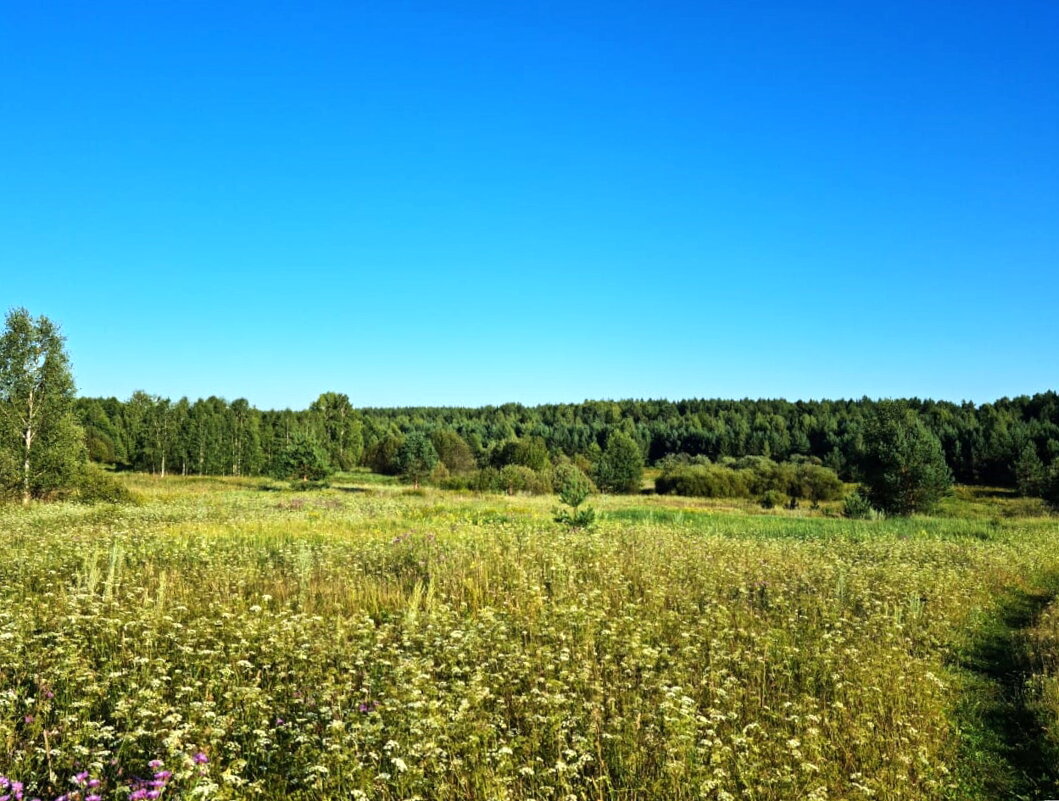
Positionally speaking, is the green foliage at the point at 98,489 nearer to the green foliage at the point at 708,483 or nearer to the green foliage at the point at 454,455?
the green foliage at the point at 454,455

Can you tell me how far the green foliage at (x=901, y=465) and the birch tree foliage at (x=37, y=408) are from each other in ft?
148

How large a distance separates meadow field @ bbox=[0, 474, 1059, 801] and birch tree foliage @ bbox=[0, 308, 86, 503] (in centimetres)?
2060

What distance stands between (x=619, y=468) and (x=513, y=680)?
6925 cm

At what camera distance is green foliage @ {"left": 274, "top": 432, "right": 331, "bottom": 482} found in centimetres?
5497

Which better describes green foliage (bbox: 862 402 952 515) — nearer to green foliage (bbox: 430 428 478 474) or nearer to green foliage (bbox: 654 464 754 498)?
green foliage (bbox: 654 464 754 498)

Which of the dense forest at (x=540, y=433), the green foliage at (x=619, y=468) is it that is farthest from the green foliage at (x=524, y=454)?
the green foliage at (x=619, y=468)

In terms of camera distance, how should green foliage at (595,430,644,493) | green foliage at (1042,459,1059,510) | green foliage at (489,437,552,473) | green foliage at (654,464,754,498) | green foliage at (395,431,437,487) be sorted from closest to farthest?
green foliage at (1042,459,1059,510), green foliage at (395,431,437,487), green foliage at (654,464,754,498), green foliage at (595,430,644,493), green foliage at (489,437,552,473)

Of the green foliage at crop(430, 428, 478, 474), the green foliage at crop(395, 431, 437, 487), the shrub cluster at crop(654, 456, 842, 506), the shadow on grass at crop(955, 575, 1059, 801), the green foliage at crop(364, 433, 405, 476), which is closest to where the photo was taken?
the shadow on grass at crop(955, 575, 1059, 801)

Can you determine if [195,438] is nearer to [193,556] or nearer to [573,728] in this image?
[193,556]

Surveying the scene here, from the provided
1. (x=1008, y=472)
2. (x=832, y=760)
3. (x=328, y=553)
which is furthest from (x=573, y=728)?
(x=1008, y=472)

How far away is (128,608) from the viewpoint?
7625 millimetres

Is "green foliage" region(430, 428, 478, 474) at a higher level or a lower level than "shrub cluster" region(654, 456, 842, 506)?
higher

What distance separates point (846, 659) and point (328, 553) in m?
9.01

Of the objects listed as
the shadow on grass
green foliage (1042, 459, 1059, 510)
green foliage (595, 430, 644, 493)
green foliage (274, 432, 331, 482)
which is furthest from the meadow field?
green foliage (595, 430, 644, 493)
